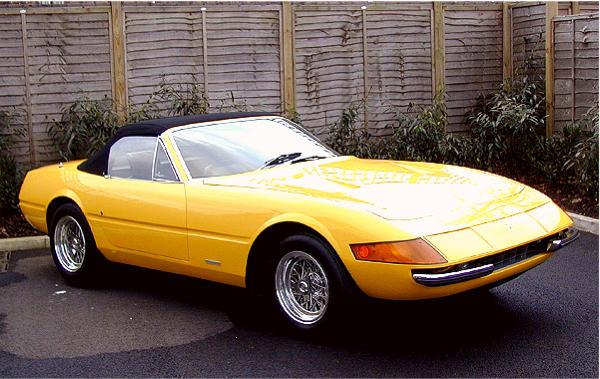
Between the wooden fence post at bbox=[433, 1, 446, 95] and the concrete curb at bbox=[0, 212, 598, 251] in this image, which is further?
the wooden fence post at bbox=[433, 1, 446, 95]

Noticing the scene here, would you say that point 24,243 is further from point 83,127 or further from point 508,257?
point 508,257

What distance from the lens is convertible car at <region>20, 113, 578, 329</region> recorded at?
417 cm

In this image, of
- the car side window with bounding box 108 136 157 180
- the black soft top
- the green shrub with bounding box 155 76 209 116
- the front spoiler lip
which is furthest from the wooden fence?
the front spoiler lip

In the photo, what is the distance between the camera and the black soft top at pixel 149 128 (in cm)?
586

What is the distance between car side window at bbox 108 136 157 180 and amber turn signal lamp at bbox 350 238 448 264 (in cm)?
216

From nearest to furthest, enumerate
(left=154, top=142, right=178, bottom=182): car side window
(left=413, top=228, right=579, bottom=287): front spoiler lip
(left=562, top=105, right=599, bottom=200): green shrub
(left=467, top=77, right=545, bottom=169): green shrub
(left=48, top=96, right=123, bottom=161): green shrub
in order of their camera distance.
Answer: (left=413, top=228, right=579, bottom=287): front spoiler lip, (left=154, top=142, right=178, bottom=182): car side window, (left=562, top=105, right=599, bottom=200): green shrub, (left=48, top=96, right=123, bottom=161): green shrub, (left=467, top=77, right=545, bottom=169): green shrub

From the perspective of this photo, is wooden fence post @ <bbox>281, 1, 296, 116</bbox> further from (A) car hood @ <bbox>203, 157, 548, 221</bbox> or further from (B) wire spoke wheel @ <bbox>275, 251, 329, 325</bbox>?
(B) wire spoke wheel @ <bbox>275, 251, 329, 325</bbox>

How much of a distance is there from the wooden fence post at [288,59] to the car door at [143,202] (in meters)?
4.15

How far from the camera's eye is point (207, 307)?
5.46 meters

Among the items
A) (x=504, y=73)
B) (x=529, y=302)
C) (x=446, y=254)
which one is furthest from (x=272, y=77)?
(x=446, y=254)

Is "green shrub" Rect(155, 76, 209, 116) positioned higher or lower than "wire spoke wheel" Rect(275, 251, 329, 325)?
higher

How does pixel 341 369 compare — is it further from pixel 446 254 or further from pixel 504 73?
pixel 504 73

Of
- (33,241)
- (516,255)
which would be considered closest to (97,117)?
(33,241)

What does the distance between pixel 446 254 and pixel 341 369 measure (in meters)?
0.84
